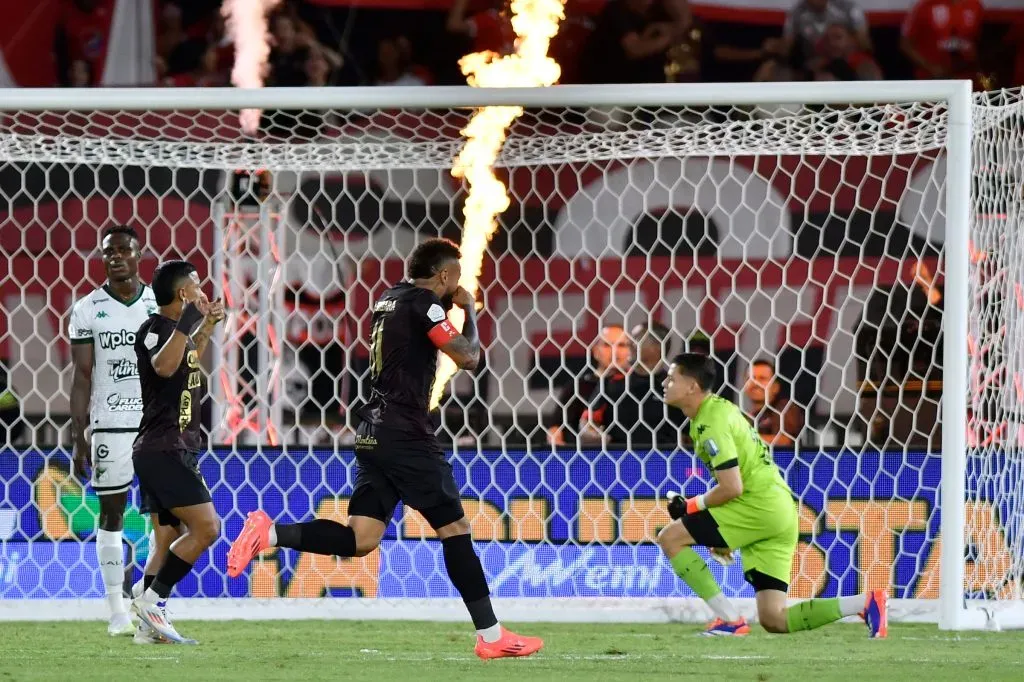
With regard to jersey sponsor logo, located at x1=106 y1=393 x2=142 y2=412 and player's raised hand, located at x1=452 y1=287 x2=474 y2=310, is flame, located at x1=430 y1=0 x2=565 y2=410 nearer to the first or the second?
player's raised hand, located at x1=452 y1=287 x2=474 y2=310

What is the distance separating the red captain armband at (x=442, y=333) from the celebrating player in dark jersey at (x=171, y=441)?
39.4 inches

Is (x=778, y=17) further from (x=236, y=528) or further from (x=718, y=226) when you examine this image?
(x=236, y=528)

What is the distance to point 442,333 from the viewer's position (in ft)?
16.9

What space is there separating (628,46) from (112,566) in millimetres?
6570

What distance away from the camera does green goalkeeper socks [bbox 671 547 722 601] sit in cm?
616

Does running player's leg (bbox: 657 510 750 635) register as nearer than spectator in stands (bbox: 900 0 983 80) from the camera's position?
Yes

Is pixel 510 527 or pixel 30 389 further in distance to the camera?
pixel 30 389

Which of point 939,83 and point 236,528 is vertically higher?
point 939,83

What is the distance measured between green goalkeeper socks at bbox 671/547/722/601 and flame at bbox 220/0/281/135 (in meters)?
6.26

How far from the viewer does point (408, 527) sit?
728 centimetres

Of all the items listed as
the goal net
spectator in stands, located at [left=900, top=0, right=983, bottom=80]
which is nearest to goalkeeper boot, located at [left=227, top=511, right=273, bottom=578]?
the goal net

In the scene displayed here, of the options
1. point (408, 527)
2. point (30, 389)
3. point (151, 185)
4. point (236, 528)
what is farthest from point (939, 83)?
point (30, 389)

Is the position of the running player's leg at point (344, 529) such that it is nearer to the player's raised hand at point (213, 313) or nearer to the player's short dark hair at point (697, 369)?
the player's raised hand at point (213, 313)

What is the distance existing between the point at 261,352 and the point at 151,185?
1.81m
